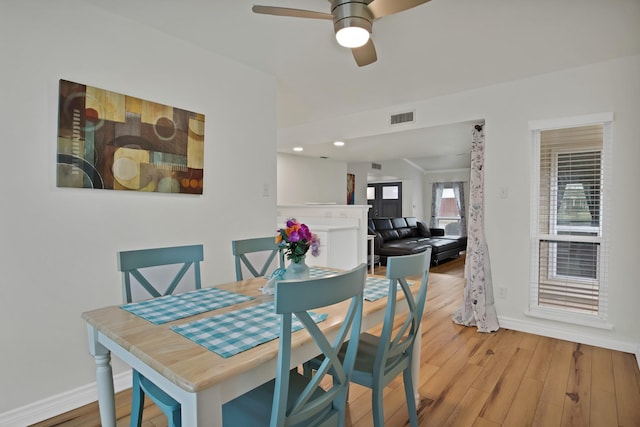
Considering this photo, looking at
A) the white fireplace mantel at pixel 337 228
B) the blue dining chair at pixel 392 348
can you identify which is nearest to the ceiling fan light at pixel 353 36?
the blue dining chair at pixel 392 348

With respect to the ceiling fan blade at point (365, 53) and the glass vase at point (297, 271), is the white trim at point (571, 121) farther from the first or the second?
the glass vase at point (297, 271)

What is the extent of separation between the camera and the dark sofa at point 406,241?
6.34m

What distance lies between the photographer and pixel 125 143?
7.04 feet

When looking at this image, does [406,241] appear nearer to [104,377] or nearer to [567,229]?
[567,229]

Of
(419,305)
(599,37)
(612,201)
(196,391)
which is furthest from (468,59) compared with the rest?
(196,391)

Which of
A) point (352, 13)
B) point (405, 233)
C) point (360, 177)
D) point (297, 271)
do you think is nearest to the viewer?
point (297, 271)

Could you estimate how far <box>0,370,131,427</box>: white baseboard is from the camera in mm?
1763

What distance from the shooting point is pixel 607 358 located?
8.52 feet

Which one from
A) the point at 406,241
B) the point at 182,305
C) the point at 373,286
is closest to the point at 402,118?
the point at 373,286

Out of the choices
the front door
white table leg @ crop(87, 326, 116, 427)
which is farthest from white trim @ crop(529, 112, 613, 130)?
the front door

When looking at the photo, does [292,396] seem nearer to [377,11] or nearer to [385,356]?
[385,356]

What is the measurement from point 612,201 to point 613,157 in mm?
354

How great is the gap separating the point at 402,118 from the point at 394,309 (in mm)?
2928

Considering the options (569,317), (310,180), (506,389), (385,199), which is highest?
(310,180)
